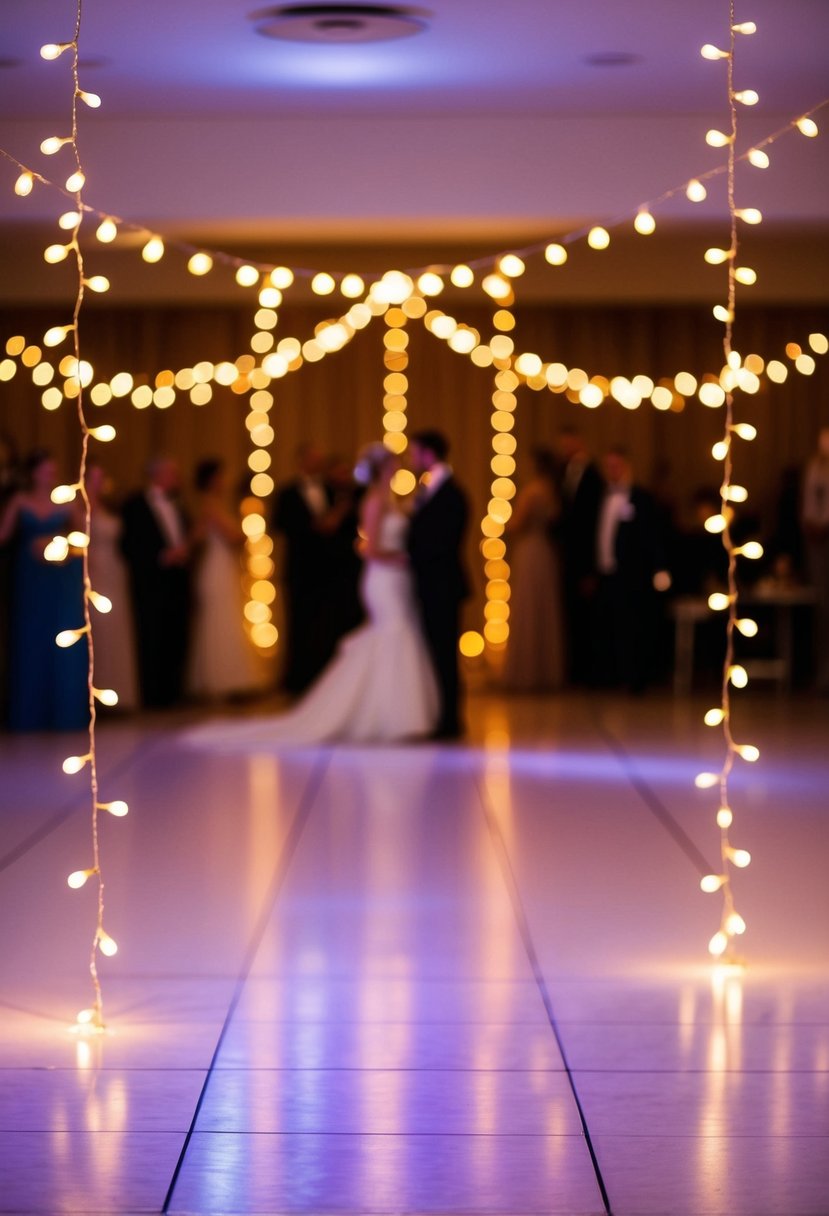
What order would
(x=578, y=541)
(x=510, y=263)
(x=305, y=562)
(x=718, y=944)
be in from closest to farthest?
(x=718, y=944) < (x=510, y=263) < (x=305, y=562) < (x=578, y=541)

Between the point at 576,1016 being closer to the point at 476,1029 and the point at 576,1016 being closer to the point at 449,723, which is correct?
the point at 476,1029

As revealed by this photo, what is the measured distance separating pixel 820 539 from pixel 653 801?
15.9 ft

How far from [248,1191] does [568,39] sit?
5.14m

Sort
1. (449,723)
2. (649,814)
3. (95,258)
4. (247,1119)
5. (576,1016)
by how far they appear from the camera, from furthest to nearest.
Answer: (95,258) → (449,723) → (649,814) → (576,1016) → (247,1119)

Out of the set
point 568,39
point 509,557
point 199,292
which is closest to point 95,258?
point 199,292

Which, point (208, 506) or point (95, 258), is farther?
point (95, 258)

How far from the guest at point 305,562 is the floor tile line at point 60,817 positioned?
2895mm

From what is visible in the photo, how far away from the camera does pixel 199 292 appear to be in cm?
1244

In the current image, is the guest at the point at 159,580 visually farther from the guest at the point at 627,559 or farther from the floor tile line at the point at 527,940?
the floor tile line at the point at 527,940

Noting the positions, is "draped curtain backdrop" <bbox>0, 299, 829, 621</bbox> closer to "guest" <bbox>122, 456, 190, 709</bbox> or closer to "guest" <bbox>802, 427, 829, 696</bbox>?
"guest" <bbox>802, 427, 829, 696</bbox>

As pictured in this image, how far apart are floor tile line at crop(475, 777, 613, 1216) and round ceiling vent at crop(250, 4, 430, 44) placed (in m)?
2.96

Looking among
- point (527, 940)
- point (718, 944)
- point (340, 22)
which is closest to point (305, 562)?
point (340, 22)

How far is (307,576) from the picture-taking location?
38.0ft

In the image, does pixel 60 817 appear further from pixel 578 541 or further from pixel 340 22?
pixel 578 541
